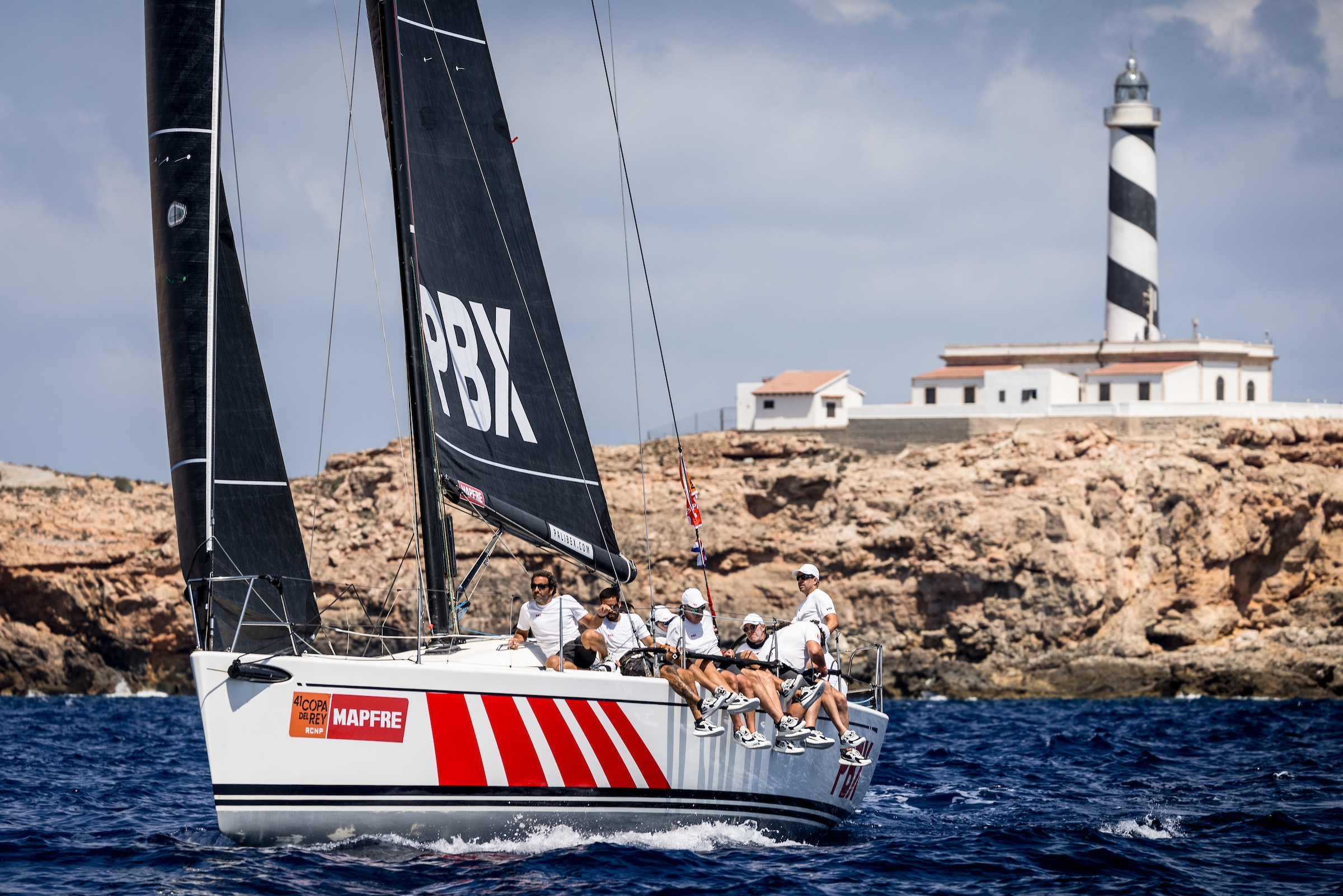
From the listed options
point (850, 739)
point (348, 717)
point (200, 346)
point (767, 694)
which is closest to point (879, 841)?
point (850, 739)

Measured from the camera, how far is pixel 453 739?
918cm

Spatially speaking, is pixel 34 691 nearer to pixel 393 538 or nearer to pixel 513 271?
pixel 393 538

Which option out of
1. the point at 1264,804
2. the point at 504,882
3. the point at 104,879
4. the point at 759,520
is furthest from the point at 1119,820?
the point at 759,520

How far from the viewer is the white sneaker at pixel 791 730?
10.5 m

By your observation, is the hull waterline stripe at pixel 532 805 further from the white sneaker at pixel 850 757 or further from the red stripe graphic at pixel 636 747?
the white sneaker at pixel 850 757

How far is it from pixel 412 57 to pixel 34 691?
31.9 meters

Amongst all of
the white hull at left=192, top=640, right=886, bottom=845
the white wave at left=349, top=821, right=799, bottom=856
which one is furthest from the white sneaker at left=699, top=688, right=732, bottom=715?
the white wave at left=349, top=821, right=799, bottom=856

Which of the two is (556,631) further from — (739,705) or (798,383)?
(798,383)

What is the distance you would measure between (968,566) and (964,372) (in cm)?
1445

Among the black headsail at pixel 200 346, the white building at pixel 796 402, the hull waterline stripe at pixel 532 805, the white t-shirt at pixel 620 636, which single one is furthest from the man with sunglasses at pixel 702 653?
the white building at pixel 796 402

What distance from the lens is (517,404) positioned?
36.2 feet

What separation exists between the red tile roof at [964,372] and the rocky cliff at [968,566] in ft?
24.3

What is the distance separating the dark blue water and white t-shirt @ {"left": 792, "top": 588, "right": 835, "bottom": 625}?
Answer: 68.7 inches

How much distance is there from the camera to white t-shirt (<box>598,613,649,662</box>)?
412 inches
